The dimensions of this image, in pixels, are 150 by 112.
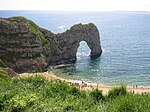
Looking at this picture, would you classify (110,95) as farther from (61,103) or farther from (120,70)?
(120,70)

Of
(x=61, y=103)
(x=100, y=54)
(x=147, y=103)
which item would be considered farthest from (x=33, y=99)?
(x=100, y=54)

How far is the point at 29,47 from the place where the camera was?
99.1 metres

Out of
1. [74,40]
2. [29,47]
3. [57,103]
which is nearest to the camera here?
[57,103]

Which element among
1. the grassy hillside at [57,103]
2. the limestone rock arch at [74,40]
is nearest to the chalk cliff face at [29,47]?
the limestone rock arch at [74,40]

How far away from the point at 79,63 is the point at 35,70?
2328cm

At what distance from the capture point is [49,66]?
106 metres

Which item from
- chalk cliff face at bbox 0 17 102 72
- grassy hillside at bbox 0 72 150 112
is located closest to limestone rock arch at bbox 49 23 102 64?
chalk cliff face at bbox 0 17 102 72

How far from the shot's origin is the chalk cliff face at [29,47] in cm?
9575

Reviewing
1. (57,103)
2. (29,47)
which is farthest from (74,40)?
(57,103)

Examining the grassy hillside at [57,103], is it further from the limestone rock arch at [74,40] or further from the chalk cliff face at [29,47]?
the limestone rock arch at [74,40]

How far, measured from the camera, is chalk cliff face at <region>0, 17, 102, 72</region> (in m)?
95.8

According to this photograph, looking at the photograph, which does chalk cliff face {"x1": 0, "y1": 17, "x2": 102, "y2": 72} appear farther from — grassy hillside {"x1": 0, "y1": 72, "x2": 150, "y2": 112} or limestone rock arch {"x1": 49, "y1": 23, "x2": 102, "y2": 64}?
grassy hillside {"x1": 0, "y1": 72, "x2": 150, "y2": 112}

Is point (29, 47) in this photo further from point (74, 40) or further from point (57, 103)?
point (57, 103)

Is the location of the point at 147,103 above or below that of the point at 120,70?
above
